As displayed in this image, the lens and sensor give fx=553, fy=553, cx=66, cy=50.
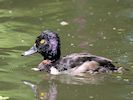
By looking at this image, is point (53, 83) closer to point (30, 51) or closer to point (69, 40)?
point (30, 51)

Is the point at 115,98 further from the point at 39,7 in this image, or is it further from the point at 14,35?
the point at 39,7

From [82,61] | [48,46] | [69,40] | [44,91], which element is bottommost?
[69,40]

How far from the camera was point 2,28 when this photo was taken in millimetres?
15750

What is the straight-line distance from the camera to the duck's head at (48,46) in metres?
12.1

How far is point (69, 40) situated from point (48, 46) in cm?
196

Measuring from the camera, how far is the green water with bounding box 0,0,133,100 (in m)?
10.4

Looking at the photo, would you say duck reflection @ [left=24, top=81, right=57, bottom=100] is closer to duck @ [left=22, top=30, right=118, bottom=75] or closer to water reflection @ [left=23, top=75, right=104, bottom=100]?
water reflection @ [left=23, top=75, right=104, bottom=100]

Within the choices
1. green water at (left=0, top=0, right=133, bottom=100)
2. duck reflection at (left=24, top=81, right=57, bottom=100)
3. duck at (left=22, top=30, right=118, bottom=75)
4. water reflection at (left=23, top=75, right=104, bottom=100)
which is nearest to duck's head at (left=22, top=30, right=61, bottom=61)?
duck at (left=22, top=30, right=118, bottom=75)

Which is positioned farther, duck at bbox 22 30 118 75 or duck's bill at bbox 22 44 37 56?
duck's bill at bbox 22 44 37 56

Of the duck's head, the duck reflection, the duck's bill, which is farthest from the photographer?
the duck's bill

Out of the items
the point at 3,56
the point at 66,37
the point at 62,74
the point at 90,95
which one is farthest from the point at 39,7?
the point at 90,95

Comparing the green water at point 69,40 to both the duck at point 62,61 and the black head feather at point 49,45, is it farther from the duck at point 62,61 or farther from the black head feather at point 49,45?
the black head feather at point 49,45

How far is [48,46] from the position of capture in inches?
481

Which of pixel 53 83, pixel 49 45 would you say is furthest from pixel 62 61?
pixel 53 83
